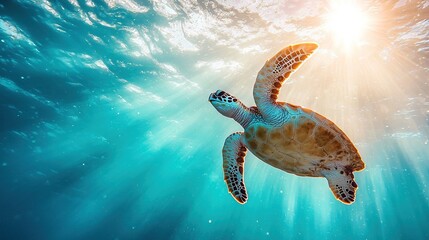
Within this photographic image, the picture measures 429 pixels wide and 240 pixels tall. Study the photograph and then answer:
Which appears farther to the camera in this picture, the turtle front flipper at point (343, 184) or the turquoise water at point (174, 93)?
the turquoise water at point (174, 93)

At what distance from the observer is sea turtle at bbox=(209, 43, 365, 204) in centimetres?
384

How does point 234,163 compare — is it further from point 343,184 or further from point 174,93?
point 174,93

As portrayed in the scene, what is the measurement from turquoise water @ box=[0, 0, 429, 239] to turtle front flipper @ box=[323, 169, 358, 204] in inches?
234

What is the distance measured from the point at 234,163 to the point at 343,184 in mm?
1971

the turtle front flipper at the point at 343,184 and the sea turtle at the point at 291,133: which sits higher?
the sea turtle at the point at 291,133

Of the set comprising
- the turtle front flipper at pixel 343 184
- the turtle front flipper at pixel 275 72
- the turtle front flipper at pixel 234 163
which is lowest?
the turtle front flipper at pixel 343 184

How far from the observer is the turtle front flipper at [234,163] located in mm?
4906

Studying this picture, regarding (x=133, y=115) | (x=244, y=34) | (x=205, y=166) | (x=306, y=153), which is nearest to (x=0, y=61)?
(x=133, y=115)

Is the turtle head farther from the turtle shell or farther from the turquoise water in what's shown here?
the turquoise water

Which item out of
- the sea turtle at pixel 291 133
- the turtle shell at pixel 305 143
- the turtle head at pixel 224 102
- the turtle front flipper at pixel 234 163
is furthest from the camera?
the turtle front flipper at pixel 234 163

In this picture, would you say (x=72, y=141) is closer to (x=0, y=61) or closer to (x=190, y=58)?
(x=0, y=61)

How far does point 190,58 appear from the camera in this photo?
11.9 metres

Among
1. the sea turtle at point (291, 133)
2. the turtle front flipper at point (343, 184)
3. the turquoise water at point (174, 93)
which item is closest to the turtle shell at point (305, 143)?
the sea turtle at point (291, 133)

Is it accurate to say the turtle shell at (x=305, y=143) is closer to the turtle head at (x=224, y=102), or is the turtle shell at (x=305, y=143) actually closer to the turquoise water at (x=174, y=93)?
the turtle head at (x=224, y=102)
